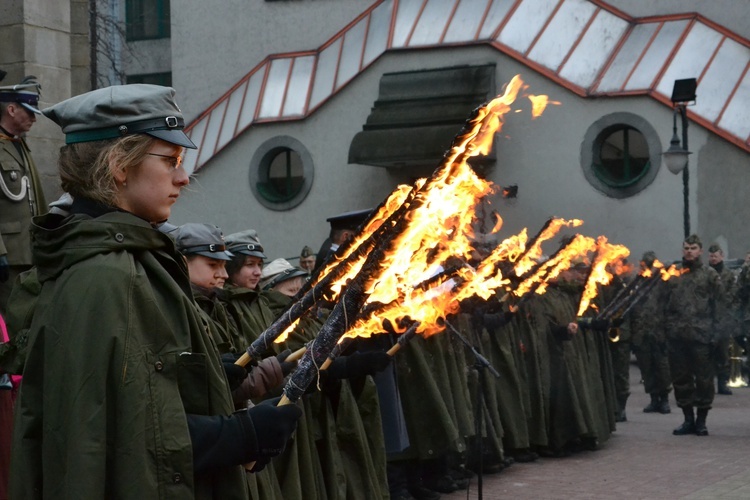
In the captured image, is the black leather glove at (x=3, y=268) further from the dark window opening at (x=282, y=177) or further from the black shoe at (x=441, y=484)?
the dark window opening at (x=282, y=177)

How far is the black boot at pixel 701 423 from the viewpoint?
1492 centimetres

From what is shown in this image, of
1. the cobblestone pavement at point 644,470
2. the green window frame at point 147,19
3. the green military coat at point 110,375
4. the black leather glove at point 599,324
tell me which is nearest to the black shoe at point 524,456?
the cobblestone pavement at point 644,470

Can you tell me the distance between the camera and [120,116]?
3.41 m

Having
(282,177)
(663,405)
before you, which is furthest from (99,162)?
(282,177)

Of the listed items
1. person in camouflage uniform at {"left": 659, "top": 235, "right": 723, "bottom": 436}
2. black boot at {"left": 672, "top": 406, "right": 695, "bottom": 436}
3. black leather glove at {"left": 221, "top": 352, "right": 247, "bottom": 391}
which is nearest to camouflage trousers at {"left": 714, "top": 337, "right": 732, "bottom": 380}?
person in camouflage uniform at {"left": 659, "top": 235, "right": 723, "bottom": 436}

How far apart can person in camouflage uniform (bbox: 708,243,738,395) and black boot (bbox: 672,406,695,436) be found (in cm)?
109

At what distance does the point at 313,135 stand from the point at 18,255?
2120cm

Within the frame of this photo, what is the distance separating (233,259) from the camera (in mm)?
7691

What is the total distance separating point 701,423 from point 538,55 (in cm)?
1234

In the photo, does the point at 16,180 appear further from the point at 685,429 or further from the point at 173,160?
the point at 685,429

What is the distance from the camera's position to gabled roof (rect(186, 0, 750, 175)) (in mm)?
24188

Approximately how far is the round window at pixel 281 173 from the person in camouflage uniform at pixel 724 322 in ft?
36.6

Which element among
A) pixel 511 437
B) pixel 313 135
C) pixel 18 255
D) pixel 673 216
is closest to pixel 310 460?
pixel 18 255

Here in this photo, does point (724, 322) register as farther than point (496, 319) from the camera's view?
Yes
